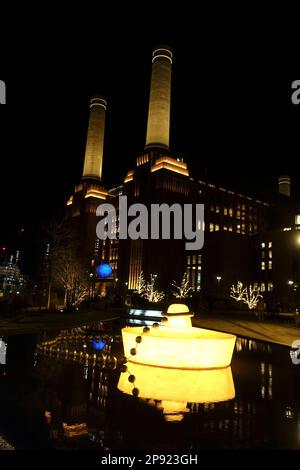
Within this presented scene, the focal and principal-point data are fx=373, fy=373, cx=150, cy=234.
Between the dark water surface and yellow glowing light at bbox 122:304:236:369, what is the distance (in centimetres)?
81

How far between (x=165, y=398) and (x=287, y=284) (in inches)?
2758

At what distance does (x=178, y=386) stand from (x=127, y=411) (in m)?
2.20

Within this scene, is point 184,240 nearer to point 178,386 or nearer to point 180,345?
point 180,345

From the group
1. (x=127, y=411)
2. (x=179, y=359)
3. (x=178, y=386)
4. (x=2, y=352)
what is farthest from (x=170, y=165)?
(x=127, y=411)

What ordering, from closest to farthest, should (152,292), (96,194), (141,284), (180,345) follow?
(180,345)
(152,292)
(141,284)
(96,194)

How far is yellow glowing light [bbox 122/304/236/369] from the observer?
10.5m

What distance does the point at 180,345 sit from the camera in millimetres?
10453

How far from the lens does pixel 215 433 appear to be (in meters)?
6.06

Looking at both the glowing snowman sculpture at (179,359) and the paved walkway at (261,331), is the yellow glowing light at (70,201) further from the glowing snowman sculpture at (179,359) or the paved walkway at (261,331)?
the glowing snowman sculpture at (179,359)


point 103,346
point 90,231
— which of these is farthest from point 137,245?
point 103,346

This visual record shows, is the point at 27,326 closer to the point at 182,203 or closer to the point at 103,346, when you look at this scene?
the point at 103,346

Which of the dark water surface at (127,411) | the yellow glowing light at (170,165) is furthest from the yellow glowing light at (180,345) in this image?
the yellow glowing light at (170,165)

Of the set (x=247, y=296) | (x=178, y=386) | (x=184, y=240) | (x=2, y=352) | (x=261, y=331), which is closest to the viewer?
(x=178, y=386)

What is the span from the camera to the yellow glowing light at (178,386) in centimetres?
766
